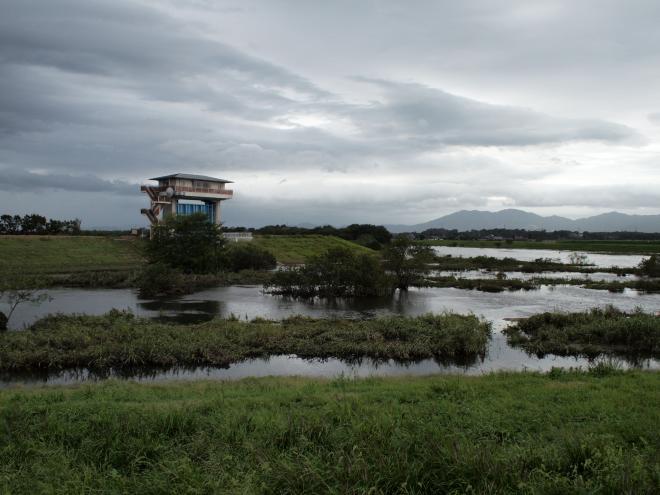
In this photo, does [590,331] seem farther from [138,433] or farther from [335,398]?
[138,433]

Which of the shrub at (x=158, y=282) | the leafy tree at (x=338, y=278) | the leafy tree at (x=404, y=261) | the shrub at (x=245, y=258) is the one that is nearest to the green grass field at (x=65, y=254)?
the shrub at (x=245, y=258)

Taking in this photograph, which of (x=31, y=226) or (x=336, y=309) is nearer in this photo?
(x=336, y=309)

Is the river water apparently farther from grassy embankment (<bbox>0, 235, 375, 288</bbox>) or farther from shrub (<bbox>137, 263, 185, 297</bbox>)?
grassy embankment (<bbox>0, 235, 375, 288</bbox>)

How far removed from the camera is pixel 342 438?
27.4 ft

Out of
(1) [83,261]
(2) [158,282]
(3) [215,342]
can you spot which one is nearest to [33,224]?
(1) [83,261]

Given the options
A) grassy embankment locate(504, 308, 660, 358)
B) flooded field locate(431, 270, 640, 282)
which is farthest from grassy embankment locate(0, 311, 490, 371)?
flooded field locate(431, 270, 640, 282)

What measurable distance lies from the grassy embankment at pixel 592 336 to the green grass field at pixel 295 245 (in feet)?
147

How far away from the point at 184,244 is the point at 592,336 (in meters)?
37.3

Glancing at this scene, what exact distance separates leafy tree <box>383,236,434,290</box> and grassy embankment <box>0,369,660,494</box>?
30.6m

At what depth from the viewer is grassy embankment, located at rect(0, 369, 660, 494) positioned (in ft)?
21.2

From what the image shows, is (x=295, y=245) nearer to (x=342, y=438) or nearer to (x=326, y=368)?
(x=326, y=368)

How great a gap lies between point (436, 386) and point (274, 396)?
414 cm

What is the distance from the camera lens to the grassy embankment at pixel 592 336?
2088cm

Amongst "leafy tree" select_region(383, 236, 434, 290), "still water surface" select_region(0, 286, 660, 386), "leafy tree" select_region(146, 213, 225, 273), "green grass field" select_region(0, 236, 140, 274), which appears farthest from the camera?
"green grass field" select_region(0, 236, 140, 274)
